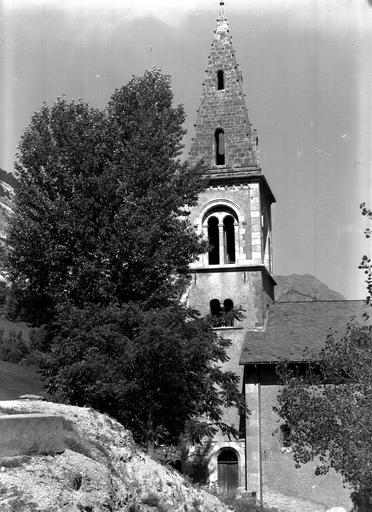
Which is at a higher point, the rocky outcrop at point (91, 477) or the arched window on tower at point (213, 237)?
the arched window on tower at point (213, 237)

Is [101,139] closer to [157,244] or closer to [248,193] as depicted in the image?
[157,244]

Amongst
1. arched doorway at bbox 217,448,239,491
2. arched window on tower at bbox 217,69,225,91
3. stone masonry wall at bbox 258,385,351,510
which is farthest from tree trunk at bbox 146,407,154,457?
arched window on tower at bbox 217,69,225,91

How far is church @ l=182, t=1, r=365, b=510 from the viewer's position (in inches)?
1209

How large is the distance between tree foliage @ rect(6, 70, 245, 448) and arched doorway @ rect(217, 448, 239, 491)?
5.76 m

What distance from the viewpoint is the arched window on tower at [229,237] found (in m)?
37.1

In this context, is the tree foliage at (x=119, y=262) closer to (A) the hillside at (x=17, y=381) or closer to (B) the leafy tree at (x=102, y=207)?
(B) the leafy tree at (x=102, y=207)

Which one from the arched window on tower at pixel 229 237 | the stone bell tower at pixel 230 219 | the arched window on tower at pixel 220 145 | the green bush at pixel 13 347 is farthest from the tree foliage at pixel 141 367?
the green bush at pixel 13 347

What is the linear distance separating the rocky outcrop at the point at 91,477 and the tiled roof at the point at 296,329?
15.2 meters

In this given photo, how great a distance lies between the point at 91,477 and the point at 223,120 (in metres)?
27.6

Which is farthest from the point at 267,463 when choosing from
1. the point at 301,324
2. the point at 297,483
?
the point at 301,324

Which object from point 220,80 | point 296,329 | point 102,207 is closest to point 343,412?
point 102,207

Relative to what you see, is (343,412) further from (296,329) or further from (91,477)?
(296,329)

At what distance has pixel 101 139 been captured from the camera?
29.2 meters

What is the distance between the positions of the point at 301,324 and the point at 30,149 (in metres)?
13.4
